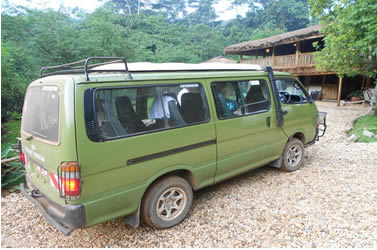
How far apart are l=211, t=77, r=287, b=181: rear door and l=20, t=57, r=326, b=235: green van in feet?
0.05

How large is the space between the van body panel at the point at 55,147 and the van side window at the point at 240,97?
6.09 feet

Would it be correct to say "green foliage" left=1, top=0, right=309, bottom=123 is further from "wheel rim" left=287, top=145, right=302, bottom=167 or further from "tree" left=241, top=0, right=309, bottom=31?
"tree" left=241, top=0, right=309, bottom=31

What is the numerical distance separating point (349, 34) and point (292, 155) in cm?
667

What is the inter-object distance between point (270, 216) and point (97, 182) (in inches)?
89.7

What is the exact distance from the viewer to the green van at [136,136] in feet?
7.57

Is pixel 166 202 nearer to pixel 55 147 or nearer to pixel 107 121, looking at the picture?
pixel 107 121

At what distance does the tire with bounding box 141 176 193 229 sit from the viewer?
2.87m

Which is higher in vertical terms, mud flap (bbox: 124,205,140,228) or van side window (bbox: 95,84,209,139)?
van side window (bbox: 95,84,209,139)

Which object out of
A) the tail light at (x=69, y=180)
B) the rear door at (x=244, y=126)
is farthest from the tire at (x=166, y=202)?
the tail light at (x=69, y=180)

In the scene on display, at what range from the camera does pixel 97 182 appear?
2.38m

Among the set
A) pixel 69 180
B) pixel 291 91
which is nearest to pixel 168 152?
pixel 69 180

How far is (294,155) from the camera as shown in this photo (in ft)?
15.8

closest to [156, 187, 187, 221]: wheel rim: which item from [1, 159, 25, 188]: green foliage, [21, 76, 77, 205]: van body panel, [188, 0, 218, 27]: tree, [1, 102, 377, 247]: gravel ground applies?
[1, 102, 377, 247]: gravel ground

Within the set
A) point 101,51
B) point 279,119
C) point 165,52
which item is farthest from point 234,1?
point 279,119
